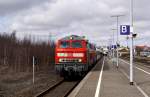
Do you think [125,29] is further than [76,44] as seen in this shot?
No

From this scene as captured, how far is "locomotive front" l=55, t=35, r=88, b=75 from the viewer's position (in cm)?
2900

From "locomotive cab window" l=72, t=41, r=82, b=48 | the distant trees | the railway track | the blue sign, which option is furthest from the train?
the distant trees

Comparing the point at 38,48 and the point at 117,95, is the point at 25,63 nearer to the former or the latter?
the point at 38,48

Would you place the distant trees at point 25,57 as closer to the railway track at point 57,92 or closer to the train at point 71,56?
the train at point 71,56

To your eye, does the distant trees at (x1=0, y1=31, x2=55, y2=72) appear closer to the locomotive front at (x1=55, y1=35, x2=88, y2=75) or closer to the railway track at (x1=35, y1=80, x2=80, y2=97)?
the locomotive front at (x1=55, y1=35, x2=88, y2=75)

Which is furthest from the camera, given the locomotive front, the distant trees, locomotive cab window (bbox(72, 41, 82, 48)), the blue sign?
the distant trees

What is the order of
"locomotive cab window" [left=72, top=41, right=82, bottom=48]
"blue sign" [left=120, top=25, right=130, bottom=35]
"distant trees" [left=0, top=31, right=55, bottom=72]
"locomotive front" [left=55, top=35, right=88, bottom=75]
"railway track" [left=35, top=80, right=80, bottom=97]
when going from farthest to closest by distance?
"distant trees" [left=0, top=31, right=55, bottom=72], "locomotive cab window" [left=72, top=41, right=82, bottom=48], "locomotive front" [left=55, top=35, right=88, bottom=75], "blue sign" [left=120, top=25, right=130, bottom=35], "railway track" [left=35, top=80, right=80, bottom=97]

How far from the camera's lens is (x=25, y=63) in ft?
173

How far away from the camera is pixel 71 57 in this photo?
2934 cm

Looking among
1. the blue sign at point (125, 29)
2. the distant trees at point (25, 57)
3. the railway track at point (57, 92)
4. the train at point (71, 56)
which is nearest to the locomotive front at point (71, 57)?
the train at point (71, 56)

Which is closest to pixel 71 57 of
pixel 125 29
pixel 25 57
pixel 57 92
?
pixel 57 92

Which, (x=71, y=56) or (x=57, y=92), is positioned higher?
(x=71, y=56)

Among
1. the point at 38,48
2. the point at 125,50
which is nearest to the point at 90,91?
the point at 38,48

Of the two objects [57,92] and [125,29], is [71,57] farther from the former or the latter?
[125,29]
